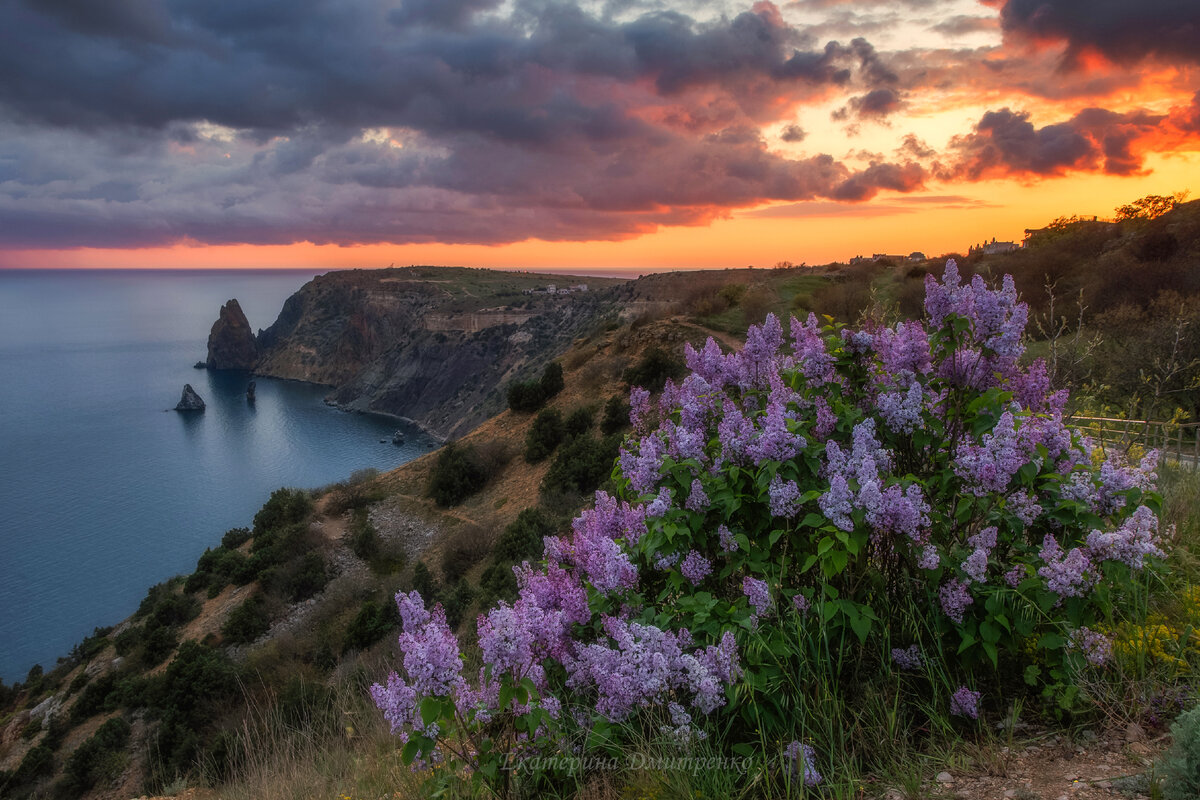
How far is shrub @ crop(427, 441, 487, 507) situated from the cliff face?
4543 centimetres

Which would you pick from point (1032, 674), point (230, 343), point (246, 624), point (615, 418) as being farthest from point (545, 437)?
point (230, 343)

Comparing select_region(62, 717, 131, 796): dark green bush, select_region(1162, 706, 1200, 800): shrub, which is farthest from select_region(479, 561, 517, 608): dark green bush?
select_region(1162, 706, 1200, 800): shrub

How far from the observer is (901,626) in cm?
329

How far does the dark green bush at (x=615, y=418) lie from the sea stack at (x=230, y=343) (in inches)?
5842

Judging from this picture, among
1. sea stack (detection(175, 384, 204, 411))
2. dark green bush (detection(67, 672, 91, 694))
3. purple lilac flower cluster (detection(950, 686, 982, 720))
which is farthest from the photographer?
sea stack (detection(175, 384, 204, 411))

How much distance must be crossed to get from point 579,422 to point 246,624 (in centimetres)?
1471

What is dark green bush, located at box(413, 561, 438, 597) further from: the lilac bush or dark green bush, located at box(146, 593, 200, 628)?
the lilac bush

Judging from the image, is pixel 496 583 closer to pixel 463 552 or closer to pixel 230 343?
pixel 463 552


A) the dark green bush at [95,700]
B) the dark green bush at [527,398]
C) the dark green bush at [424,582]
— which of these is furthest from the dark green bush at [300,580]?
the dark green bush at [527,398]

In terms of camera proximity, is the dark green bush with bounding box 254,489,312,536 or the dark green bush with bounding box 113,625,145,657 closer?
the dark green bush with bounding box 113,625,145,657

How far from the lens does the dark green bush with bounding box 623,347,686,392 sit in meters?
26.6

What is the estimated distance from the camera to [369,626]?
765 inches

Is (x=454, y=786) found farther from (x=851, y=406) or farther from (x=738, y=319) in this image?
(x=738, y=319)

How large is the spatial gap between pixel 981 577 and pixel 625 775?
1.85m
